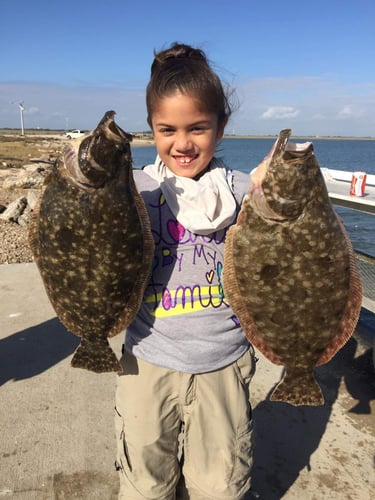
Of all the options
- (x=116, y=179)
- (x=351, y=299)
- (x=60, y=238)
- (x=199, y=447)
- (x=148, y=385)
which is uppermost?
(x=116, y=179)

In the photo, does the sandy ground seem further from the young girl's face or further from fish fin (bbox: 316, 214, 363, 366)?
the young girl's face

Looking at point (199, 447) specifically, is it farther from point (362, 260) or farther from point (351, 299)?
point (362, 260)

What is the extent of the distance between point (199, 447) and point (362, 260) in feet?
18.5

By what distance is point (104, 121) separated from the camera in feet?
5.77

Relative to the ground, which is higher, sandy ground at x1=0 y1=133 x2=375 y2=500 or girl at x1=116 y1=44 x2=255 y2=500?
girl at x1=116 y1=44 x2=255 y2=500

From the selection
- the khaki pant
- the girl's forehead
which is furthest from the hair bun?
the khaki pant

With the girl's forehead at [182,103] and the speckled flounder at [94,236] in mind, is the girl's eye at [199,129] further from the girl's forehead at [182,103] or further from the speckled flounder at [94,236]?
the speckled flounder at [94,236]

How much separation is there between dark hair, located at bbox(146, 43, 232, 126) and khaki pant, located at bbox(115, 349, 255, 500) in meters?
1.31

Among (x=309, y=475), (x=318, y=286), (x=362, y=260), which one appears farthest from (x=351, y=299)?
(x=362, y=260)

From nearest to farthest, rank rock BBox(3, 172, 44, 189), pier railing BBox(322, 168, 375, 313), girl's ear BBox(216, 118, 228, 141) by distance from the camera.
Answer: girl's ear BBox(216, 118, 228, 141)
pier railing BBox(322, 168, 375, 313)
rock BBox(3, 172, 44, 189)

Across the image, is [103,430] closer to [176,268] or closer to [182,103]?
[176,268]

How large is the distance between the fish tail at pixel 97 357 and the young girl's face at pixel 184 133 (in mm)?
935

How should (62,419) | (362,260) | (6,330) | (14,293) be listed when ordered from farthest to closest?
(362,260) → (14,293) → (6,330) → (62,419)

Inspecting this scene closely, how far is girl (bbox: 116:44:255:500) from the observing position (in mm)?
2152
